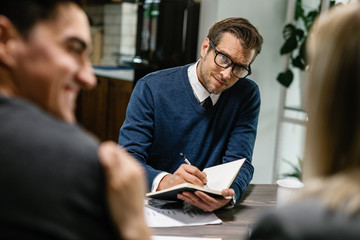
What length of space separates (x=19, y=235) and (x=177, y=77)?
137cm

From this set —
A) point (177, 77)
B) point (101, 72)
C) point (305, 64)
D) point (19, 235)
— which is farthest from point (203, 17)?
point (19, 235)

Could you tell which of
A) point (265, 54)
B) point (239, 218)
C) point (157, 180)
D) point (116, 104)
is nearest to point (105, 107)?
point (116, 104)

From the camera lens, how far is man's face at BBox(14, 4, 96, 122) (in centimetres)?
60

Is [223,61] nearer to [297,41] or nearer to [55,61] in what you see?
[55,61]

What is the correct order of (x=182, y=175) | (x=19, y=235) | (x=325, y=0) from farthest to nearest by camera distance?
(x=325, y=0) < (x=182, y=175) < (x=19, y=235)

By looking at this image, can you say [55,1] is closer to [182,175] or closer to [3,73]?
[3,73]

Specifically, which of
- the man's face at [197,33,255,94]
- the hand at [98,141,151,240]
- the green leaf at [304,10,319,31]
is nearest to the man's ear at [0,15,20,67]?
the hand at [98,141,151,240]

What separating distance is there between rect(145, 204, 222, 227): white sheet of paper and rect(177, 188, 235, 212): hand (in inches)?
1.3

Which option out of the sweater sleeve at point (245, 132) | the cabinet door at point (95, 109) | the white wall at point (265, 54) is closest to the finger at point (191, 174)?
the sweater sleeve at point (245, 132)

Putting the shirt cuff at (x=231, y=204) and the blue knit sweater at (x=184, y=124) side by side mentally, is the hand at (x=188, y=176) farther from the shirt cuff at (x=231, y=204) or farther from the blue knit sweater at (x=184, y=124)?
the blue knit sweater at (x=184, y=124)

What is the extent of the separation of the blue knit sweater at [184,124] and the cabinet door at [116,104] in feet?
6.92

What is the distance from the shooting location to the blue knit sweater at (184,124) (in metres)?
1.75

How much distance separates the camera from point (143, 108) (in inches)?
68.2

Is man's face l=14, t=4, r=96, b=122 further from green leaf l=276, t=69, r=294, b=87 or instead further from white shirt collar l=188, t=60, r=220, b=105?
green leaf l=276, t=69, r=294, b=87
